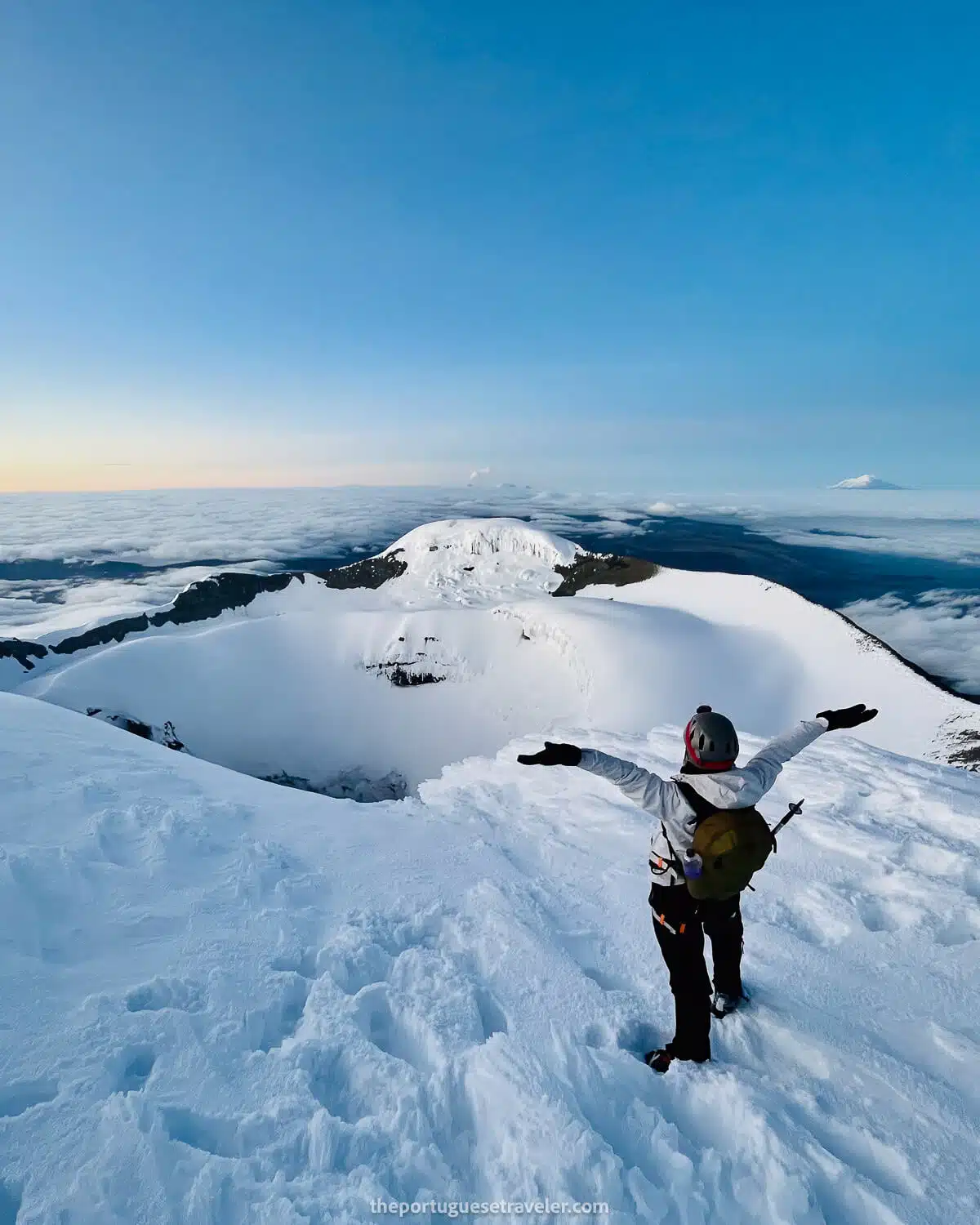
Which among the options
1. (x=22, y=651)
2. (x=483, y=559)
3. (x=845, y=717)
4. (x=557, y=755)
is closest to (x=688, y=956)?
(x=557, y=755)

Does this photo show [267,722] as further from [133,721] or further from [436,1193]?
[436,1193]

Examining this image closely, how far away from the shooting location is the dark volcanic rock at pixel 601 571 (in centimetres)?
7746

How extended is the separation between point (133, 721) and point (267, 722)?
12852 millimetres

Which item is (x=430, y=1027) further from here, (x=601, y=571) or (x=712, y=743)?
(x=601, y=571)

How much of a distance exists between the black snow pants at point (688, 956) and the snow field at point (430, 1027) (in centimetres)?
17

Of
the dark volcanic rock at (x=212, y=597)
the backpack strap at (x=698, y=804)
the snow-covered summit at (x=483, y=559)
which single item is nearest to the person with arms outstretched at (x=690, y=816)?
the backpack strap at (x=698, y=804)

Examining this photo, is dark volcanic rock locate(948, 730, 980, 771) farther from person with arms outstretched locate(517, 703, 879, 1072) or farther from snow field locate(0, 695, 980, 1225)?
person with arms outstretched locate(517, 703, 879, 1072)

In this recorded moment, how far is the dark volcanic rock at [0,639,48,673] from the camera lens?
197 ft

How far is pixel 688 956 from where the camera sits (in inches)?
150

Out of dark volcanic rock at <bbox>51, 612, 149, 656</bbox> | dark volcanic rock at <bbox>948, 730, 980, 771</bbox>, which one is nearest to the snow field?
dark volcanic rock at <bbox>948, 730, 980, 771</bbox>

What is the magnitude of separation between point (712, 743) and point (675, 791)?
445 mm

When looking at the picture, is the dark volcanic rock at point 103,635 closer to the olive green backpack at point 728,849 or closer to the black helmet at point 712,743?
the black helmet at point 712,743

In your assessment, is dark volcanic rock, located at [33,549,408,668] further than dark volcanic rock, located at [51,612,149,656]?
Yes

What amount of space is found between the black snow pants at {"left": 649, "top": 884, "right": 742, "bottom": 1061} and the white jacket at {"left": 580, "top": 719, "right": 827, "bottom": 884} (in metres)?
0.20
